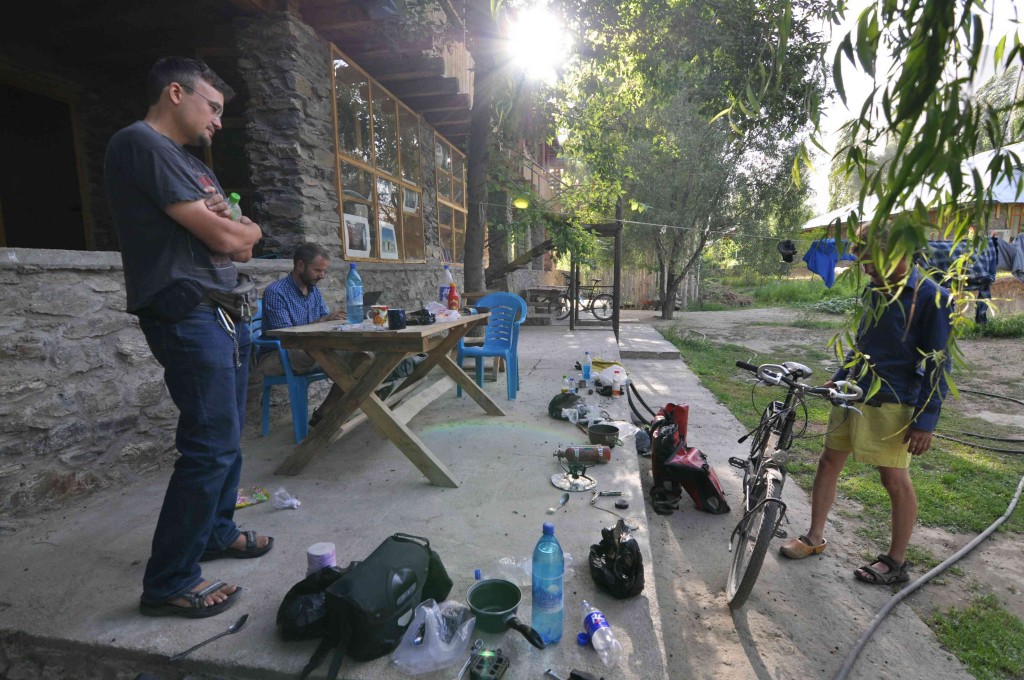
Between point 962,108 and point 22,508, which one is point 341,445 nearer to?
point 22,508

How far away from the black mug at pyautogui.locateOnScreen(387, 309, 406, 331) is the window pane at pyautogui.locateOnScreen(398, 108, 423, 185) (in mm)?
4703

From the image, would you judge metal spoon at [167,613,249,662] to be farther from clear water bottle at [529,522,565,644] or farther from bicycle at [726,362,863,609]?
bicycle at [726,362,863,609]

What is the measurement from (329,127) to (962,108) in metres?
5.10

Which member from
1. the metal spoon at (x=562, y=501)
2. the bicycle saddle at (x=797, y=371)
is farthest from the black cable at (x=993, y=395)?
the metal spoon at (x=562, y=501)

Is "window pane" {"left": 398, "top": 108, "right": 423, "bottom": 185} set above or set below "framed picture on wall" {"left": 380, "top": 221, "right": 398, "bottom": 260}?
above

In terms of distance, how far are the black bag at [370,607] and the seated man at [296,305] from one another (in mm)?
2010

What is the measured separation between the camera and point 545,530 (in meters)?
1.81

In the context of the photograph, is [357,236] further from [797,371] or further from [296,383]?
[797,371]

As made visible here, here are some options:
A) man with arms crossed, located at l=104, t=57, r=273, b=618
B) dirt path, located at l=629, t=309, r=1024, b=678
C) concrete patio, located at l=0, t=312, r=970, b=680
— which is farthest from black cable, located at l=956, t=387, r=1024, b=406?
man with arms crossed, located at l=104, t=57, r=273, b=618

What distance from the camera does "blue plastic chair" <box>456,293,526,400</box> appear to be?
15.0 feet

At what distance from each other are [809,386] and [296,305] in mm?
3213

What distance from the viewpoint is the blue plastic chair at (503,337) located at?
4.57 m

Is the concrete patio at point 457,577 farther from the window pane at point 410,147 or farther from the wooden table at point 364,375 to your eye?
the window pane at point 410,147

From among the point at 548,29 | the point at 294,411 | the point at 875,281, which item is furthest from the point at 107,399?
the point at 548,29
